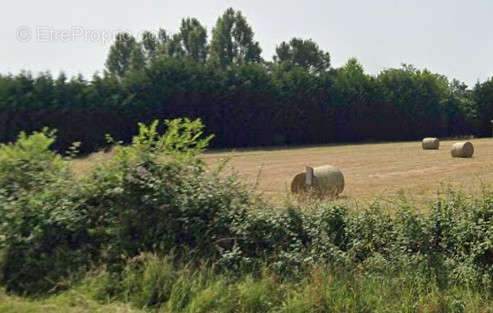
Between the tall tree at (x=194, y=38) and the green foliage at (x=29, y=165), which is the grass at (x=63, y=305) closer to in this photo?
the green foliage at (x=29, y=165)

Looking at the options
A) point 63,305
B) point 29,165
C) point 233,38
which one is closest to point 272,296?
point 63,305

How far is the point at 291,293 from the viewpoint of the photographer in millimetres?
4648

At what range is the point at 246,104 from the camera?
44.9 metres

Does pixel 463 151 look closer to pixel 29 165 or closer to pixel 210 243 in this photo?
pixel 210 243

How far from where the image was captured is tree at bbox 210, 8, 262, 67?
7406cm

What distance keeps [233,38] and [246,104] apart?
33.6 metres

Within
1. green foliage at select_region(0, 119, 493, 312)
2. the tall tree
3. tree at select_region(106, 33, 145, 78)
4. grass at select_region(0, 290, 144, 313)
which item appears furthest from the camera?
the tall tree

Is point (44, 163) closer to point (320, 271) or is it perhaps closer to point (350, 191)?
point (320, 271)

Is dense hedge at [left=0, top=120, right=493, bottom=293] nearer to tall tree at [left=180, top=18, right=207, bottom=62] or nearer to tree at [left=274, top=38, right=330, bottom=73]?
tall tree at [left=180, top=18, right=207, bottom=62]

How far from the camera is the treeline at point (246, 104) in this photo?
121ft

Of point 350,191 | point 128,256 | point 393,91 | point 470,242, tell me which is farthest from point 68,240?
point 393,91

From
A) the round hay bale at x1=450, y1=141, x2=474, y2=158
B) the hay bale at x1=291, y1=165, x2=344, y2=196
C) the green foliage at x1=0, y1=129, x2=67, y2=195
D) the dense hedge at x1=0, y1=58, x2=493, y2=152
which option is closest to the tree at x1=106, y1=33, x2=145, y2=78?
the dense hedge at x1=0, y1=58, x2=493, y2=152

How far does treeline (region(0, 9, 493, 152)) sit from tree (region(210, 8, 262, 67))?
924 inches

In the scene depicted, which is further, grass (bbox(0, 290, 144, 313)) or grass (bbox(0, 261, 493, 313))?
grass (bbox(0, 290, 144, 313))
